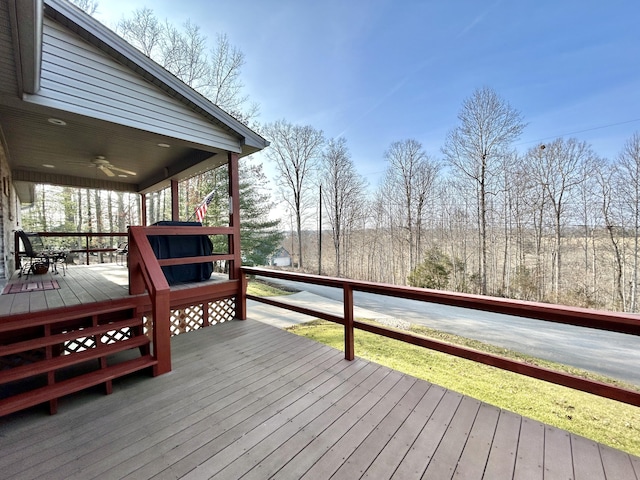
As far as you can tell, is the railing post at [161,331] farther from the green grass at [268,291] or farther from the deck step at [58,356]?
the green grass at [268,291]

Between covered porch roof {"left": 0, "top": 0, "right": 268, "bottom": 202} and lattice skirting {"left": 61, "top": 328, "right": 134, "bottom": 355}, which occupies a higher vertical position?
covered porch roof {"left": 0, "top": 0, "right": 268, "bottom": 202}

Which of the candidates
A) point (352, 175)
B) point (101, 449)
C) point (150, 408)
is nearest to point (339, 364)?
point (150, 408)

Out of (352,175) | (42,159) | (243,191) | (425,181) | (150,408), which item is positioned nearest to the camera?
(150,408)

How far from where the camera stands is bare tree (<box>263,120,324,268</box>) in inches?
726

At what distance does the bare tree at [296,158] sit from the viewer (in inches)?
726

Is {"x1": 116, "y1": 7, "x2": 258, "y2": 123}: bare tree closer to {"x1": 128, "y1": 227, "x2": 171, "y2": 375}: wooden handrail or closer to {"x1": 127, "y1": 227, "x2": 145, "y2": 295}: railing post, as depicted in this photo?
{"x1": 127, "y1": 227, "x2": 145, "y2": 295}: railing post

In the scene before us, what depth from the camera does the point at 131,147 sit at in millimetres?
5203

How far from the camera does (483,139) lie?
13312 mm

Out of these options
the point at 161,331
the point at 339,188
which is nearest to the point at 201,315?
the point at 161,331

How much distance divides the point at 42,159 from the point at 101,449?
23.1 feet

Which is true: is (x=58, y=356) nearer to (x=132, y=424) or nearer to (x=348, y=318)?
(x=132, y=424)

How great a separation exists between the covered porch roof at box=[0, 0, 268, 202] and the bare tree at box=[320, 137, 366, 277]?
13.8 metres

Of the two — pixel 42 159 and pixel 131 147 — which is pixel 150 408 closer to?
pixel 131 147

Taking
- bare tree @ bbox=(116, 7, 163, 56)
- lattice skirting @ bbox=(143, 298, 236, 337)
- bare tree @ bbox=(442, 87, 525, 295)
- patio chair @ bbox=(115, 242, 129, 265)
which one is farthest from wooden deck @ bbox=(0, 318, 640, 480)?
bare tree @ bbox=(116, 7, 163, 56)
